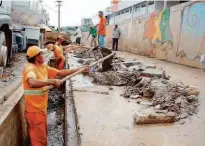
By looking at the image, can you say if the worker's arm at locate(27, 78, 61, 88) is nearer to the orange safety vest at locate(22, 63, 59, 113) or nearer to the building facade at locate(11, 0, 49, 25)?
the orange safety vest at locate(22, 63, 59, 113)

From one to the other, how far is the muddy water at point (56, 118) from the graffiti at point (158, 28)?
5.81 meters

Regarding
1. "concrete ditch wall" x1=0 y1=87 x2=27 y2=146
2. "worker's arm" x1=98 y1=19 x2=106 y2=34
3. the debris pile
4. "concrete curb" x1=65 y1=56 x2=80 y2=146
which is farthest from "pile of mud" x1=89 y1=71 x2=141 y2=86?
"worker's arm" x1=98 y1=19 x2=106 y2=34

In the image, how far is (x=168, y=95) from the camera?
A: 4.78 meters

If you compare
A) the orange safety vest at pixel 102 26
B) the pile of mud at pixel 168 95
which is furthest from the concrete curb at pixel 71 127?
the orange safety vest at pixel 102 26

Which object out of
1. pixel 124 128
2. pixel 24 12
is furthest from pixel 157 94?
pixel 24 12

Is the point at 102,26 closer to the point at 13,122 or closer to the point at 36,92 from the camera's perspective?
the point at 36,92

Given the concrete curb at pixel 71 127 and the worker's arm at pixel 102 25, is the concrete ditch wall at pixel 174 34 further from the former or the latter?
the concrete curb at pixel 71 127

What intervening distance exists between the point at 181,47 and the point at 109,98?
5.87 m

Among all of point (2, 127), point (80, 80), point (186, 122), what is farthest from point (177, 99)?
point (80, 80)

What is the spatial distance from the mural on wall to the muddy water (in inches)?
177

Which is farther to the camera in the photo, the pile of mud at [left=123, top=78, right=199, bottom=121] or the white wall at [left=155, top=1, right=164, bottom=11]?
the white wall at [left=155, top=1, right=164, bottom=11]

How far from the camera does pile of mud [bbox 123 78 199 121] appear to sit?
424 centimetres

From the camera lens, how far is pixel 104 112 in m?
4.39

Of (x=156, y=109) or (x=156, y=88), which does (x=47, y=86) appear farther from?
(x=156, y=88)
